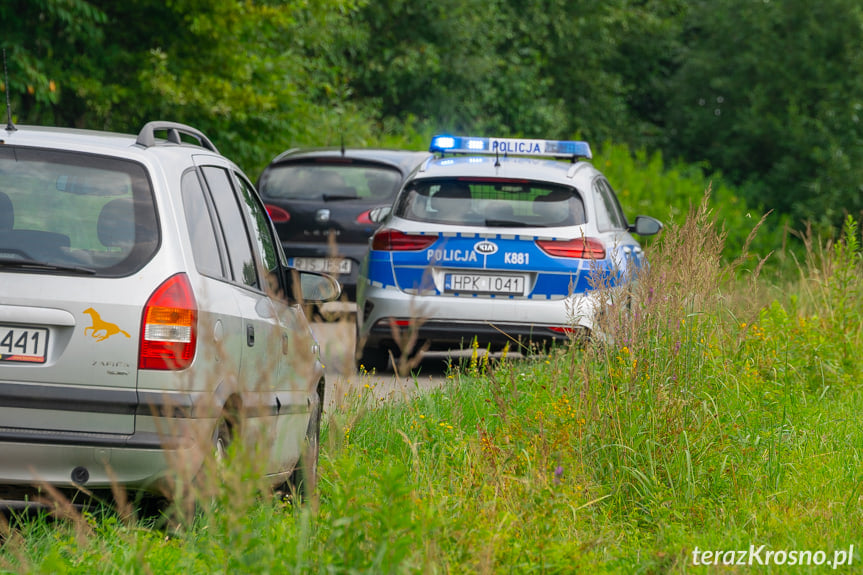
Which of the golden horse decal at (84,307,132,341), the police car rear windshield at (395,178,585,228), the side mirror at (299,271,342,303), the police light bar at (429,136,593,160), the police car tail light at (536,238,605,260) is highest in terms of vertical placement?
the police light bar at (429,136,593,160)

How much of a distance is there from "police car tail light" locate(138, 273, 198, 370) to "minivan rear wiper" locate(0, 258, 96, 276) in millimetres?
266

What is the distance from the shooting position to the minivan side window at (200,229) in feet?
15.3

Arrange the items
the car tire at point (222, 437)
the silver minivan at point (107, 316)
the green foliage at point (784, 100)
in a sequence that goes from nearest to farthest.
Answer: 1. the silver minivan at point (107, 316)
2. the car tire at point (222, 437)
3. the green foliage at point (784, 100)

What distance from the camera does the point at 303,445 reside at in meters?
3.79

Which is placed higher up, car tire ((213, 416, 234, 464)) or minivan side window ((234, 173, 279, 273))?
minivan side window ((234, 173, 279, 273))

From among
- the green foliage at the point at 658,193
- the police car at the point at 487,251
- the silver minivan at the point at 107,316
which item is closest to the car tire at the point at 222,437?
the silver minivan at the point at 107,316

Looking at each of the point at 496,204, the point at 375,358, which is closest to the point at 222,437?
the point at 496,204

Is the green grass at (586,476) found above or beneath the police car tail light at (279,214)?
beneath

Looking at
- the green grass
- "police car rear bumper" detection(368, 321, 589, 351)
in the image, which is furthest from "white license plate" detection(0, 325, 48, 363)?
"police car rear bumper" detection(368, 321, 589, 351)

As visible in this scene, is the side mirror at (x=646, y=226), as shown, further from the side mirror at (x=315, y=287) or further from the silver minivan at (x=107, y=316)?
the silver minivan at (x=107, y=316)

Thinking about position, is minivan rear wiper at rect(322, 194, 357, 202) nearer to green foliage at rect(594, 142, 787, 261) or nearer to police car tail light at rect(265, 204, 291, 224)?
police car tail light at rect(265, 204, 291, 224)

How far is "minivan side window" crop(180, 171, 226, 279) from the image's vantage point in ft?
15.3

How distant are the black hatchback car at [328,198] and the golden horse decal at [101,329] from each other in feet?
26.8

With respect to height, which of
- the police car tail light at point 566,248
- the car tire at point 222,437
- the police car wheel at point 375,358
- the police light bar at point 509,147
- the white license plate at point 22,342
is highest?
the police light bar at point 509,147
